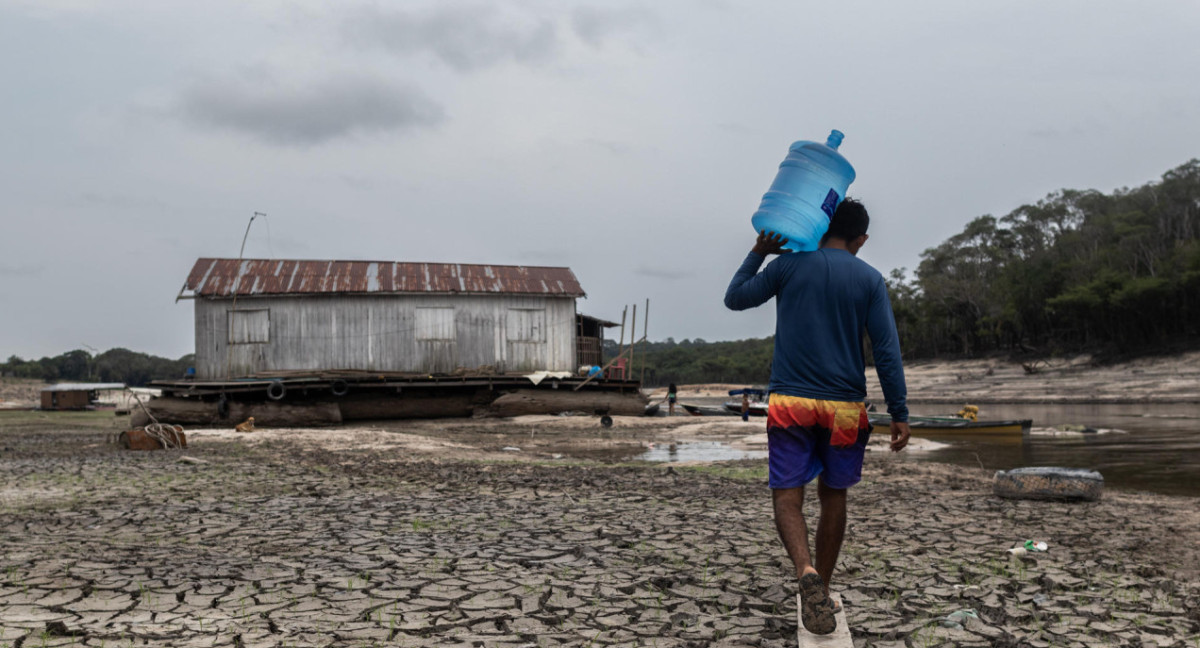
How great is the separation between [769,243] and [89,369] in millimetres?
83772

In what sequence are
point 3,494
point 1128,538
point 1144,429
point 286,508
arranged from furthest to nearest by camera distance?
point 1144,429 < point 3,494 < point 286,508 < point 1128,538

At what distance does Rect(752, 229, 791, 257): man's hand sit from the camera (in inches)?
147

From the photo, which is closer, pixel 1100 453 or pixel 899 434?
pixel 899 434

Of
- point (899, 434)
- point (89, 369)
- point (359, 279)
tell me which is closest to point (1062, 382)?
point (359, 279)

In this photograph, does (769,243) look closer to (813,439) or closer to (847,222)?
(847,222)

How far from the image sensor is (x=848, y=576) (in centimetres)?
454

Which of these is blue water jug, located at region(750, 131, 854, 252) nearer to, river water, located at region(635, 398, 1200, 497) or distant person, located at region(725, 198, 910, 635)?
distant person, located at region(725, 198, 910, 635)

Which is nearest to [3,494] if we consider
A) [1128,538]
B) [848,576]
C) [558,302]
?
[848,576]

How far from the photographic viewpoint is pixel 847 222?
378 centimetres

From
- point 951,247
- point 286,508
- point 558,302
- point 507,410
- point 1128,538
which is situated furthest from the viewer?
point 951,247

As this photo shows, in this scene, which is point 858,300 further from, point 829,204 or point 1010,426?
point 1010,426

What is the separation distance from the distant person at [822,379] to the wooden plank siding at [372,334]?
2416 centimetres

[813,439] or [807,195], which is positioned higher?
[807,195]

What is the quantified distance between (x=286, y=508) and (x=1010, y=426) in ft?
57.9
